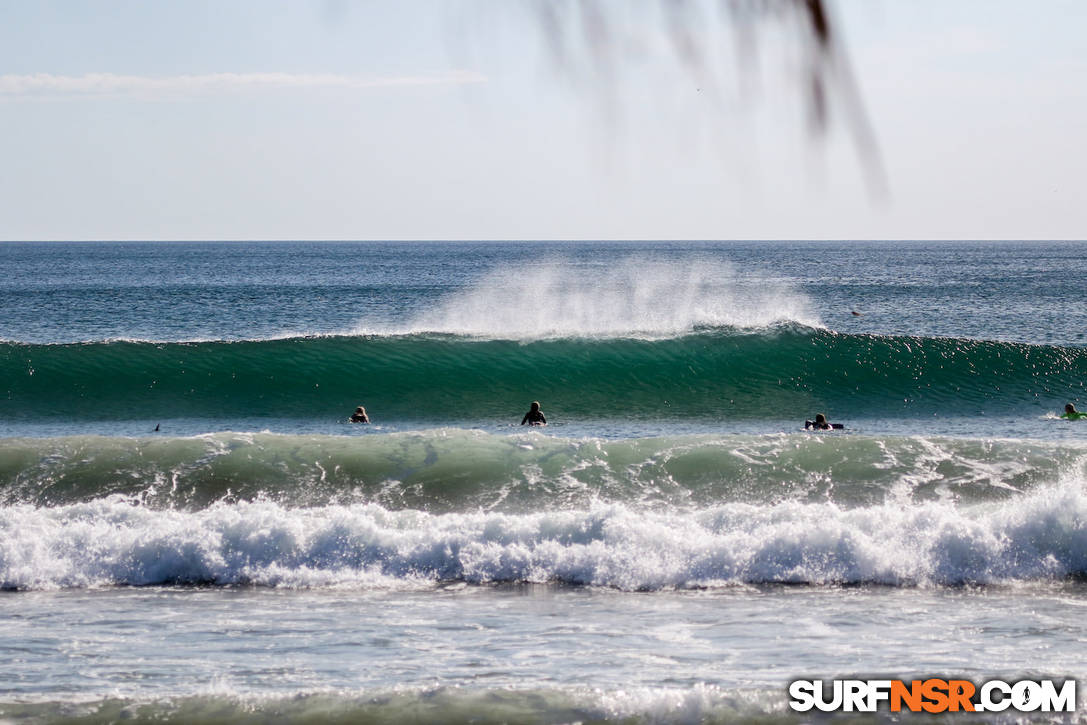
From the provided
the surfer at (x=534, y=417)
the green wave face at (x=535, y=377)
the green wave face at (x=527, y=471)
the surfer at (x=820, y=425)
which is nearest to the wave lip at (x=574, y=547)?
the green wave face at (x=527, y=471)

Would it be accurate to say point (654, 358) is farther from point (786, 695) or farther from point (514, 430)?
point (786, 695)

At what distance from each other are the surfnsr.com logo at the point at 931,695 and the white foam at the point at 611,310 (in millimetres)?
17743

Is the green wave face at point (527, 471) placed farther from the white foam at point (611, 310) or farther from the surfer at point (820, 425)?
the white foam at point (611, 310)

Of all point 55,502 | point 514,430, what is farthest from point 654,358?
point 55,502

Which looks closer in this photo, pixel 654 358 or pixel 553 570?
pixel 553 570

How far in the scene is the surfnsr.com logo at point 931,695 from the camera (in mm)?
6414

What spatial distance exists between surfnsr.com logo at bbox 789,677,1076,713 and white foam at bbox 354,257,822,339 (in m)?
17.7

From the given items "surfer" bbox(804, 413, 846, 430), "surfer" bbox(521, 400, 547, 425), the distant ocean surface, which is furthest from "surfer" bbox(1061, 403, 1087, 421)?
"surfer" bbox(521, 400, 547, 425)

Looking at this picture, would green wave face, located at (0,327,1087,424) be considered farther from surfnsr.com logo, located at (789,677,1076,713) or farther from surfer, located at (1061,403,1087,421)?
surfnsr.com logo, located at (789,677,1076,713)

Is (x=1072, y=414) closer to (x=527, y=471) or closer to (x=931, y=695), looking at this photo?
(x=527, y=471)

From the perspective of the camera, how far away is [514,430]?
17.8 m

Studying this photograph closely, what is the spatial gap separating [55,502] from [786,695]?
9523 millimetres

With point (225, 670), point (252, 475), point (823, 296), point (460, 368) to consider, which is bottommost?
point (225, 670)

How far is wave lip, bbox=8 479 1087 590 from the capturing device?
32.7 feet
